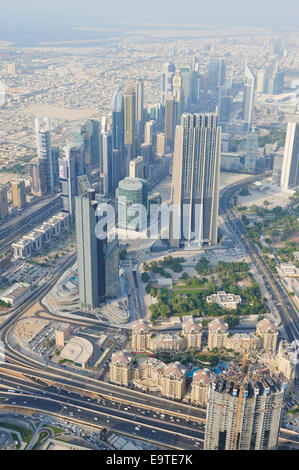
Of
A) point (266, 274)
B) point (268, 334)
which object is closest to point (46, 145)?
point (266, 274)

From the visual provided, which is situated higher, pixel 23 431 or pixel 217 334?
pixel 217 334

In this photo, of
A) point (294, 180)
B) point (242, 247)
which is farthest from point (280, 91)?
point (242, 247)

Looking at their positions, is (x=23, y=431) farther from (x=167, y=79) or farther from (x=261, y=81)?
(x=261, y=81)

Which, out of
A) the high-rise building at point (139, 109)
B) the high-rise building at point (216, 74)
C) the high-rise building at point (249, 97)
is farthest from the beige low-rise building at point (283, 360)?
the high-rise building at point (216, 74)

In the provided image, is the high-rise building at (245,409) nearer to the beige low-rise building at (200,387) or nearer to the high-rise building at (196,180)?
the beige low-rise building at (200,387)

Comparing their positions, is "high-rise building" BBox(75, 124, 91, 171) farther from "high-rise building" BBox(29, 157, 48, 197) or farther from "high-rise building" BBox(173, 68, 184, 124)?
"high-rise building" BBox(173, 68, 184, 124)

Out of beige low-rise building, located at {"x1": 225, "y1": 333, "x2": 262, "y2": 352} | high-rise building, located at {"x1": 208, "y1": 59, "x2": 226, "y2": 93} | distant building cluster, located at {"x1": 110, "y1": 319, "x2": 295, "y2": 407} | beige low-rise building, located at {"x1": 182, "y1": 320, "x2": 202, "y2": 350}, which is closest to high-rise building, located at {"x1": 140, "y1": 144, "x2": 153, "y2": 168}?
beige low-rise building, located at {"x1": 182, "y1": 320, "x2": 202, "y2": 350}
